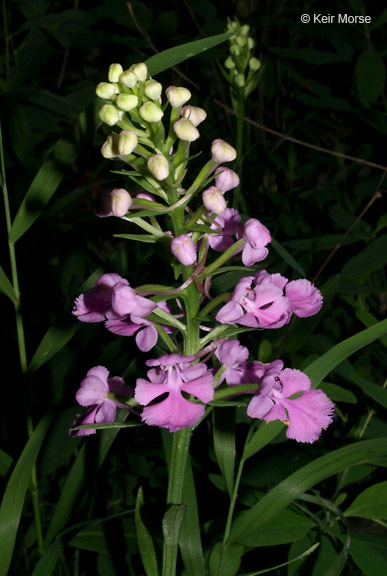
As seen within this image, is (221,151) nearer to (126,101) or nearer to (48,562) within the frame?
(126,101)

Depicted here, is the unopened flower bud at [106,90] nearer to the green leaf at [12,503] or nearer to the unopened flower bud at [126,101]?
the unopened flower bud at [126,101]

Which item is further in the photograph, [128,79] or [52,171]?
[52,171]

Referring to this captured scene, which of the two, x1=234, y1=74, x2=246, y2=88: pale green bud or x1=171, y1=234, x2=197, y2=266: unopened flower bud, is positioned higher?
x1=171, y1=234, x2=197, y2=266: unopened flower bud

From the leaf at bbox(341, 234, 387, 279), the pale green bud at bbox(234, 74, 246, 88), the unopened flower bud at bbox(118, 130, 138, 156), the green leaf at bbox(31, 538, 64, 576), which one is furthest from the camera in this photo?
the pale green bud at bbox(234, 74, 246, 88)

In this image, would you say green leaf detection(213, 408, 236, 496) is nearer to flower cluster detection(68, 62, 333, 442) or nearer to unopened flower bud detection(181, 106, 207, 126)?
flower cluster detection(68, 62, 333, 442)

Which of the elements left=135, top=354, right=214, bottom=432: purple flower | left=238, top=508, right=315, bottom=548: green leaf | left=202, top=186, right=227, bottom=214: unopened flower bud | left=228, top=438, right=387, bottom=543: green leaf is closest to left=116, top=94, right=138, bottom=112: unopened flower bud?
left=202, top=186, right=227, bottom=214: unopened flower bud

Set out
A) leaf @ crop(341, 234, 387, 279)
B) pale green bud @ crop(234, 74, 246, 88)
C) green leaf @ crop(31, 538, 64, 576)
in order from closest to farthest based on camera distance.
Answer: green leaf @ crop(31, 538, 64, 576) → leaf @ crop(341, 234, 387, 279) → pale green bud @ crop(234, 74, 246, 88)

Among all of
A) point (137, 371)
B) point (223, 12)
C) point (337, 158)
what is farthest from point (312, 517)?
point (223, 12)

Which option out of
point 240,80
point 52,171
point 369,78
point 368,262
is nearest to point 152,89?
point 52,171
